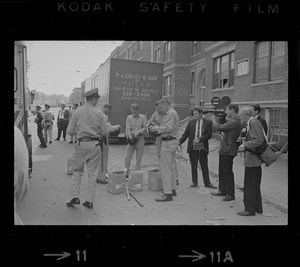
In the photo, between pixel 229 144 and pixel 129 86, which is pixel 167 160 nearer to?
pixel 229 144

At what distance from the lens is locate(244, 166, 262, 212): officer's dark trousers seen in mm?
3990

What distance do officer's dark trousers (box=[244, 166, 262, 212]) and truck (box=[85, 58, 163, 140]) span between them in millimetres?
5561

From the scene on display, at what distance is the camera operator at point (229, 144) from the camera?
4645 mm

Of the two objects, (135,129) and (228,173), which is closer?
(228,173)

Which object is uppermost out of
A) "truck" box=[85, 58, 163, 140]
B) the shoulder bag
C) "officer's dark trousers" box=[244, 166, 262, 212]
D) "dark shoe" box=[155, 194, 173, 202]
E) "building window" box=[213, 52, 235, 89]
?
"building window" box=[213, 52, 235, 89]

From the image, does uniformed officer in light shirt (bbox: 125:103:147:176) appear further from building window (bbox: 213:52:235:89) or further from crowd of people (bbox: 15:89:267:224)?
building window (bbox: 213:52:235:89)

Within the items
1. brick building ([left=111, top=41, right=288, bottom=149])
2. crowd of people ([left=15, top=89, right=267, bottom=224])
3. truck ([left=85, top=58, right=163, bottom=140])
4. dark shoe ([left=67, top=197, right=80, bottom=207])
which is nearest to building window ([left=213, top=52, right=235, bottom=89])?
brick building ([left=111, top=41, right=288, bottom=149])

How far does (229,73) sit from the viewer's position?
1090 cm

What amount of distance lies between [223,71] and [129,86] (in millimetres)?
3840

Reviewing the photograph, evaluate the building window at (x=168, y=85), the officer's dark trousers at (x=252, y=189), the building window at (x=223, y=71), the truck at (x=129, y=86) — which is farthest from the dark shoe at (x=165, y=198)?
the building window at (x=168, y=85)

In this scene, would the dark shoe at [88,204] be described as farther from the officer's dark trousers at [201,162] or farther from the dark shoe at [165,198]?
the officer's dark trousers at [201,162]

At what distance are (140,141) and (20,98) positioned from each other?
2.94 meters

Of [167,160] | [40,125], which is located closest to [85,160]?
[167,160]
